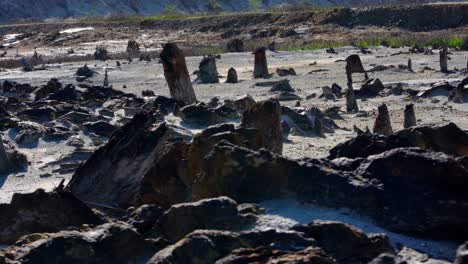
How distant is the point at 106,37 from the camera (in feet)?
200

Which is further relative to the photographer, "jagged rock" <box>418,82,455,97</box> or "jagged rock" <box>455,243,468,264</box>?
"jagged rock" <box>418,82,455,97</box>

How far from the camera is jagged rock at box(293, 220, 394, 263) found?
4.97 m

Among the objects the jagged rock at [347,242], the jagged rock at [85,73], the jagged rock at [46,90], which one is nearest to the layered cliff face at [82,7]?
the jagged rock at [85,73]

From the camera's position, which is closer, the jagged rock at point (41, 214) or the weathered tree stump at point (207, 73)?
the jagged rock at point (41, 214)

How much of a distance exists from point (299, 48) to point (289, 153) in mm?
31703

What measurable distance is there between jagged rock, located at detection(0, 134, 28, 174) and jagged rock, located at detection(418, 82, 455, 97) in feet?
29.9

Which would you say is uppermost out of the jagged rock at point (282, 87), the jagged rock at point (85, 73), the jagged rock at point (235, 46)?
the jagged rock at point (282, 87)

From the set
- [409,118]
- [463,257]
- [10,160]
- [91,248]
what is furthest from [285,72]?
→ [463,257]

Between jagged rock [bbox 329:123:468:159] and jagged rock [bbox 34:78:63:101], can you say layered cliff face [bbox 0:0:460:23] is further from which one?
jagged rock [bbox 329:123:468:159]

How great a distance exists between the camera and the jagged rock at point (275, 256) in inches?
180

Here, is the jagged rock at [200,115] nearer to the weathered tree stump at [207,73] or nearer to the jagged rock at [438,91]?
the jagged rock at [438,91]

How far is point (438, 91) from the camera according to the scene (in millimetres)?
18297

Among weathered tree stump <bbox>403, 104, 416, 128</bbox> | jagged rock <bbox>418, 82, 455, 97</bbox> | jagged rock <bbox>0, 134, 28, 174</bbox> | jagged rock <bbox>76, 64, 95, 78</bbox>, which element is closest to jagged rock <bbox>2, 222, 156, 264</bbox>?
jagged rock <bbox>0, 134, 28, 174</bbox>

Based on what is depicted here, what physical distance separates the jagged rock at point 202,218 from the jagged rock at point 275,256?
2.10ft
